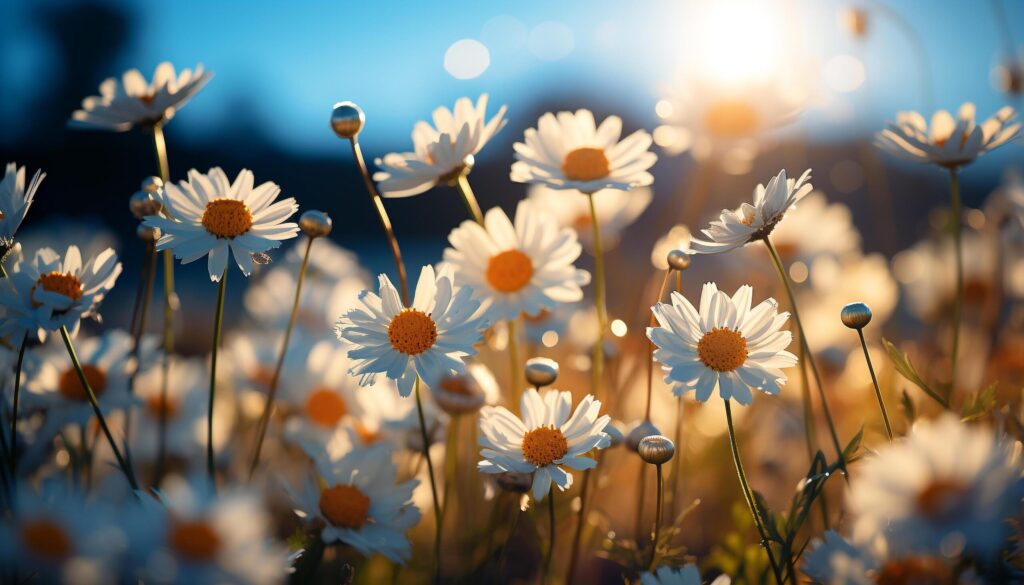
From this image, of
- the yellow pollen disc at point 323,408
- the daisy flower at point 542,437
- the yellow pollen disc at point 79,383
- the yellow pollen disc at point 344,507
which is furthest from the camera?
the yellow pollen disc at point 323,408

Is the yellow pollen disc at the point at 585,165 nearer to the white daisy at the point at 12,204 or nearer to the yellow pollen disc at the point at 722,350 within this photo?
the yellow pollen disc at the point at 722,350

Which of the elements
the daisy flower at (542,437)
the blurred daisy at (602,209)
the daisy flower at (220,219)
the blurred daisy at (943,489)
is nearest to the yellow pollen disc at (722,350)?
the daisy flower at (542,437)

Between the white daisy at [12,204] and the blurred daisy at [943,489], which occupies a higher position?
the white daisy at [12,204]

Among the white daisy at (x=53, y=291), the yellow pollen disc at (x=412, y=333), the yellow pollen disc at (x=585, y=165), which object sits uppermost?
the yellow pollen disc at (x=585, y=165)

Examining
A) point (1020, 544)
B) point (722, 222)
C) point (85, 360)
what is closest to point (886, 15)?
point (722, 222)

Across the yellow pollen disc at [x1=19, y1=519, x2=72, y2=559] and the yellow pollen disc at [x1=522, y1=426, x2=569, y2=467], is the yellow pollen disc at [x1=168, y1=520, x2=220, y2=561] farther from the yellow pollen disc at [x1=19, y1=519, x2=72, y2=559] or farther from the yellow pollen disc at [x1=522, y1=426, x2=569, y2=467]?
the yellow pollen disc at [x1=522, y1=426, x2=569, y2=467]

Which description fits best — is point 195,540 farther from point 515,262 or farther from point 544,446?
point 515,262

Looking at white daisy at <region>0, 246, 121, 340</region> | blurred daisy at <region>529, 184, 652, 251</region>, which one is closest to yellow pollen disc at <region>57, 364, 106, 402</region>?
white daisy at <region>0, 246, 121, 340</region>
